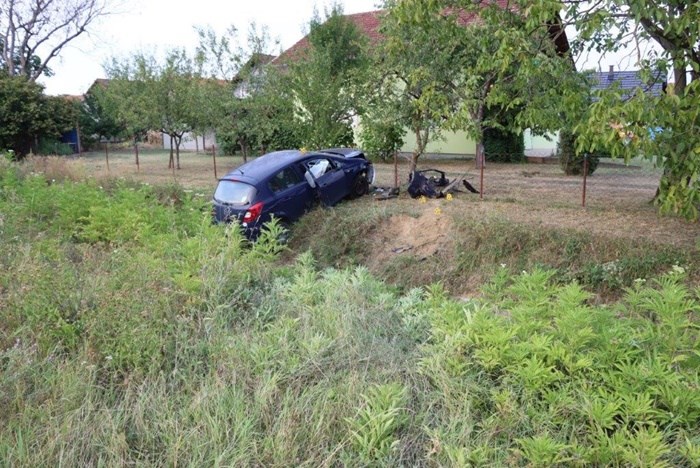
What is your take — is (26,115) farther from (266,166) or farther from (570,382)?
(570,382)

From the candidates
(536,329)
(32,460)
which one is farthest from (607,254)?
(32,460)

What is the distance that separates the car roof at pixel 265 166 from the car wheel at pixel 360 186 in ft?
4.30

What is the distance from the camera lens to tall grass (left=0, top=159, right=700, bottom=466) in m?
2.42

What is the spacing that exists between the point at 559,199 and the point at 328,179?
17.2 ft

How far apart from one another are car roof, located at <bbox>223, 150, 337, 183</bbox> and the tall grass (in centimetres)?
676

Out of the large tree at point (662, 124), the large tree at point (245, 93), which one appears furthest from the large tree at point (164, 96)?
the large tree at point (662, 124)

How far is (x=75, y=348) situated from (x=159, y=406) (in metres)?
0.94

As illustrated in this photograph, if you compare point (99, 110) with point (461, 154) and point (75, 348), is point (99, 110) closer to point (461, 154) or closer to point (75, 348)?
point (461, 154)

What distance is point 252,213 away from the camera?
10328mm

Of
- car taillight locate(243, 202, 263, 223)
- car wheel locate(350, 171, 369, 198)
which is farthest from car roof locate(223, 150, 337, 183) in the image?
car wheel locate(350, 171, 369, 198)

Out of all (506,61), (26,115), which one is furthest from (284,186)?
(26,115)

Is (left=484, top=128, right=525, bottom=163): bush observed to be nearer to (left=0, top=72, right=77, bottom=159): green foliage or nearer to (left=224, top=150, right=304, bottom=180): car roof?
(left=224, top=150, right=304, bottom=180): car roof

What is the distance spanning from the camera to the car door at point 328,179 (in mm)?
11984

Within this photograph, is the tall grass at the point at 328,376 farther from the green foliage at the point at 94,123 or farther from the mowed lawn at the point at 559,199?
the green foliage at the point at 94,123
